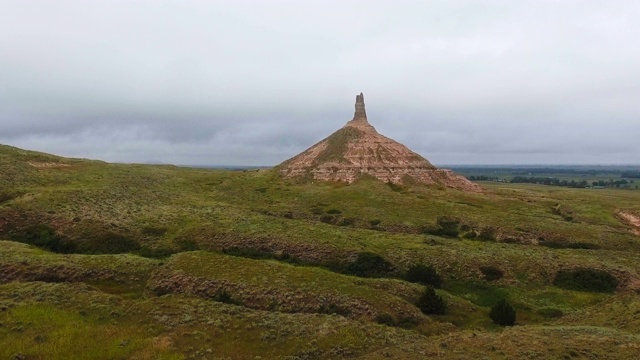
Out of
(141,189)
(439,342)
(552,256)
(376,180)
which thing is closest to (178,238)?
(141,189)

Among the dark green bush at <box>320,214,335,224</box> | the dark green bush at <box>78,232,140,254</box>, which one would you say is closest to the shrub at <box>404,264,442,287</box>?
the dark green bush at <box>320,214,335,224</box>

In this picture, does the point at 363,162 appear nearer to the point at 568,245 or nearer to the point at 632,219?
the point at 568,245

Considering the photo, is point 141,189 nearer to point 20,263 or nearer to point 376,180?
point 20,263

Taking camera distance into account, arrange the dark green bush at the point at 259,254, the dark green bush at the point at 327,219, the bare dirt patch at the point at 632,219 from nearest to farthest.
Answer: the dark green bush at the point at 259,254 → the dark green bush at the point at 327,219 → the bare dirt patch at the point at 632,219

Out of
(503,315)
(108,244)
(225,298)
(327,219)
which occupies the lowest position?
(503,315)

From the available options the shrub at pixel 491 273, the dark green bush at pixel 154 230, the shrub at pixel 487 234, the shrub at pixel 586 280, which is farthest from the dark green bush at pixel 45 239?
the shrub at pixel 586 280

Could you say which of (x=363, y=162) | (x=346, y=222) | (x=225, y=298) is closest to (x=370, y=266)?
(x=225, y=298)

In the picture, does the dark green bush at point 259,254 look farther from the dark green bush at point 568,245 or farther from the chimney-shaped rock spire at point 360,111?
the chimney-shaped rock spire at point 360,111
